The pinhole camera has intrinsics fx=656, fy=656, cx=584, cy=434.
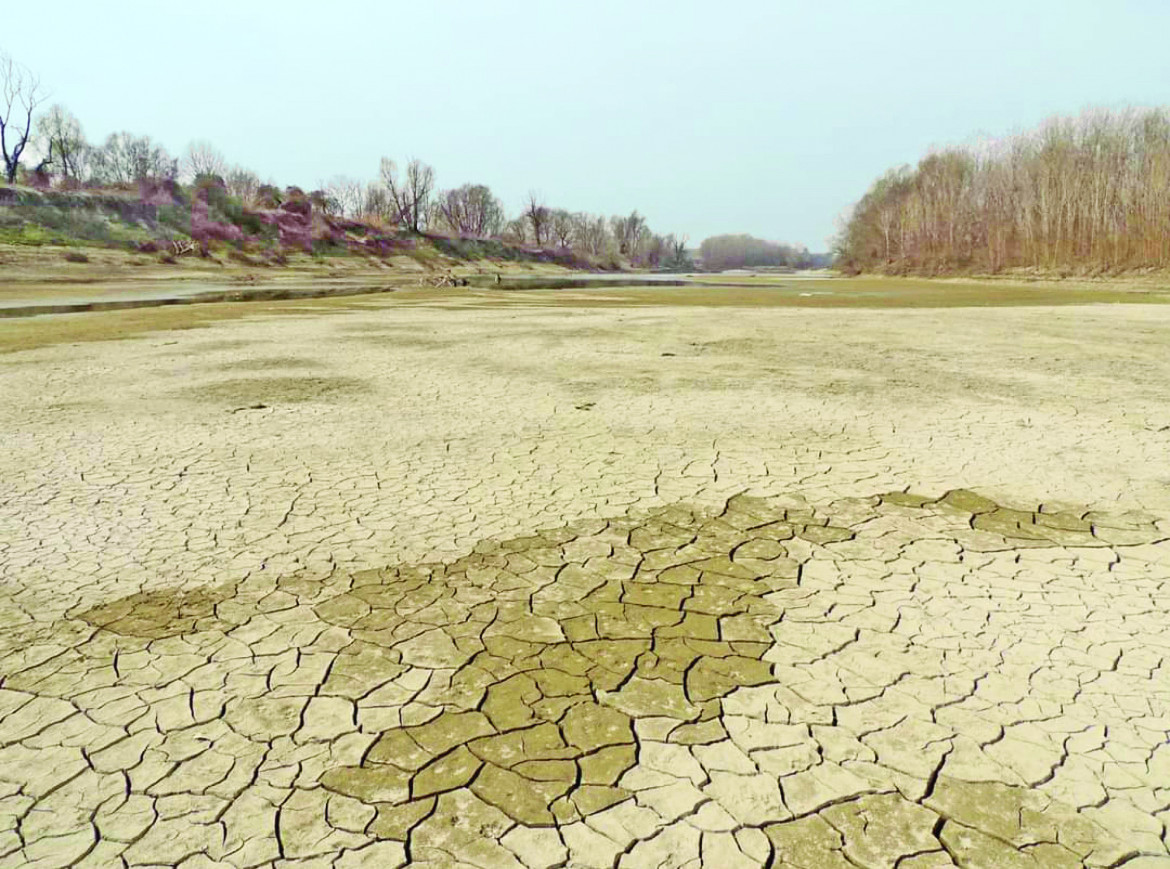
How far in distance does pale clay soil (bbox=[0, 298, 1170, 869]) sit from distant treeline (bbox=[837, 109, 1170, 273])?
153 feet

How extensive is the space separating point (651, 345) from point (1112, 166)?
52.8 metres

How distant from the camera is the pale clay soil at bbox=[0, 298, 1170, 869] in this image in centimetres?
183

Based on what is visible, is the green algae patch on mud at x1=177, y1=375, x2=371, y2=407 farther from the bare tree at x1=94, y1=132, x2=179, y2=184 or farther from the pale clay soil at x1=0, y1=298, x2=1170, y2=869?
the bare tree at x1=94, y1=132, x2=179, y2=184

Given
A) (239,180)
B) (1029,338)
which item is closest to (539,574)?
(1029,338)

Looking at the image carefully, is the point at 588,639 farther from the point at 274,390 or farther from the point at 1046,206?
the point at 1046,206

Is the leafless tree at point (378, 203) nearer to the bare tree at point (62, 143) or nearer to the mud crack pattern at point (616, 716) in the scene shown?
the bare tree at point (62, 143)

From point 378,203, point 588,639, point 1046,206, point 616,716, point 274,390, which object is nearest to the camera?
point 616,716

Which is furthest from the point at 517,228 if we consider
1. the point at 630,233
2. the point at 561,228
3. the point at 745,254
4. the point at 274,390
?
the point at 274,390

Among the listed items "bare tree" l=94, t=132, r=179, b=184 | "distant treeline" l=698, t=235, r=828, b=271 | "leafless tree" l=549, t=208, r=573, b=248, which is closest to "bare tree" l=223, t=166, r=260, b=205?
"bare tree" l=94, t=132, r=179, b=184

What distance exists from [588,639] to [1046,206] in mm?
58698

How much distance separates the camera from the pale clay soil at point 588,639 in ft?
5.99

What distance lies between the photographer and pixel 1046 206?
47.7m

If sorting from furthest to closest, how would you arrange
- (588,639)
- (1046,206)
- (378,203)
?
(378,203)
(1046,206)
(588,639)

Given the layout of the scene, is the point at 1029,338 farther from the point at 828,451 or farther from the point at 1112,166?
the point at 1112,166
